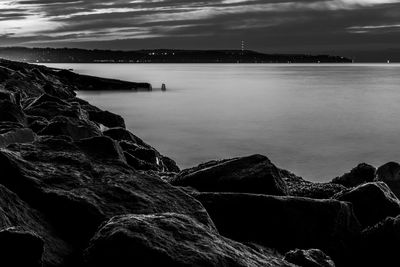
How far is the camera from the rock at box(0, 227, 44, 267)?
3.21m

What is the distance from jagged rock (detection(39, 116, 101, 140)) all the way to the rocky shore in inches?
37.5

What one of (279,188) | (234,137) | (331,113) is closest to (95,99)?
(331,113)

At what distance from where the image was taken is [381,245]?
17.8 feet

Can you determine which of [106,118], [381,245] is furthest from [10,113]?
[106,118]

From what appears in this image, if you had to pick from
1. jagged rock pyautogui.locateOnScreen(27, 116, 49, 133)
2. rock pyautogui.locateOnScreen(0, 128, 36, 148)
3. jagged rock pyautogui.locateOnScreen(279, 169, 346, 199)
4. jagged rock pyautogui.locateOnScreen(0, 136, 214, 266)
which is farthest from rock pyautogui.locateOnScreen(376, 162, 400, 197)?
jagged rock pyautogui.locateOnScreen(27, 116, 49, 133)

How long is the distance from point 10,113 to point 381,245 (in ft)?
21.7

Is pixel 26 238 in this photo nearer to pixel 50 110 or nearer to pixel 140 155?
pixel 140 155

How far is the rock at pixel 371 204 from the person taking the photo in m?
6.12

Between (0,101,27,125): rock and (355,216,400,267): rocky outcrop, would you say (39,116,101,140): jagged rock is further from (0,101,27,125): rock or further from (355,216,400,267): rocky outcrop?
(355,216,400,267): rocky outcrop

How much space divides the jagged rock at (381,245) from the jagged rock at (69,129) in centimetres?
478

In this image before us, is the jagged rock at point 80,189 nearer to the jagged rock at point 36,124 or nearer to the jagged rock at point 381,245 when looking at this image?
the jagged rock at point 381,245

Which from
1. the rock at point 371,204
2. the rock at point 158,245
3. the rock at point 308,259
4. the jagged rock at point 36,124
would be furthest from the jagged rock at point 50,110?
the rock at point 158,245

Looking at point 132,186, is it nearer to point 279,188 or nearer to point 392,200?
point 279,188

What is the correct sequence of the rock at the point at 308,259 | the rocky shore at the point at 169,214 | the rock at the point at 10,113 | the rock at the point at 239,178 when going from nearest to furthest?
the rocky shore at the point at 169,214 < the rock at the point at 308,259 < the rock at the point at 239,178 < the rock at the point at 10,113
